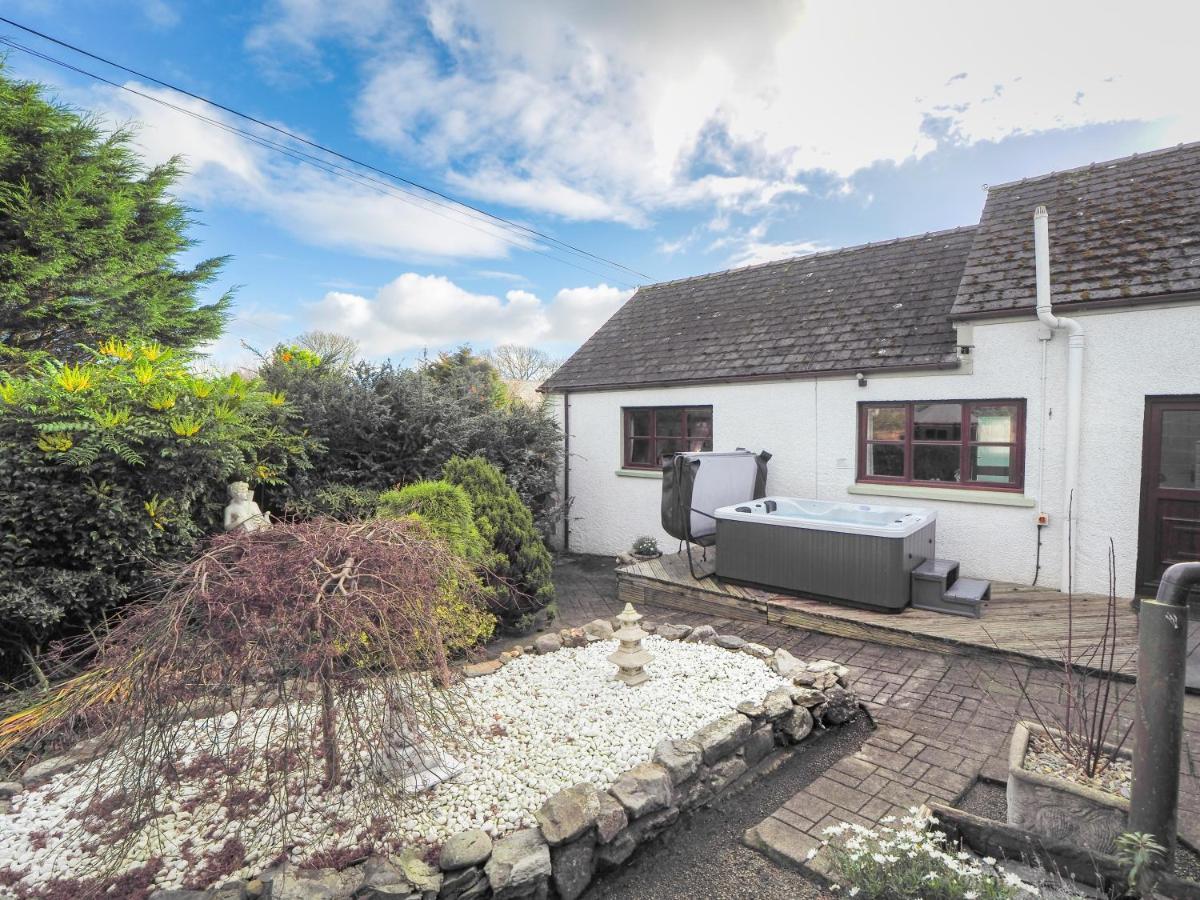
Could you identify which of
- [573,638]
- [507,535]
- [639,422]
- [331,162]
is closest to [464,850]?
[573,638]

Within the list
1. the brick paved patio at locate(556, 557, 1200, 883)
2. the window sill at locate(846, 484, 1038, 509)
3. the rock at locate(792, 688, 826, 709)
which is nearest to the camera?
the brick paved patio at locate(556, 557, 1200, 883)

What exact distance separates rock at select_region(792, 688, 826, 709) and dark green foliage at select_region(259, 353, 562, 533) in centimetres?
517

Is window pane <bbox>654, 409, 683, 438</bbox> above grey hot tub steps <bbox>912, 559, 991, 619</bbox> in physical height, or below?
above

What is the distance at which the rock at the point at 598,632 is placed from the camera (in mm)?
5023

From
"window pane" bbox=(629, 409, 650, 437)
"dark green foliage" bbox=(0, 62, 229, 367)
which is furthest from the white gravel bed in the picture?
"dark green foliage" bbox=(0, 62, 229, 367)

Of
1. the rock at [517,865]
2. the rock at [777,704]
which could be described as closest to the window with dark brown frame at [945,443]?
the rock at [777,704]

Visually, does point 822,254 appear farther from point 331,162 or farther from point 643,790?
point 643,790

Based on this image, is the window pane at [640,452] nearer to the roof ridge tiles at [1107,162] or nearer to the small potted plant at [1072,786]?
the roof ridge tiles at [1107,162]

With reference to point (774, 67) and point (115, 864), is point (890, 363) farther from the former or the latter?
point (115, 864)

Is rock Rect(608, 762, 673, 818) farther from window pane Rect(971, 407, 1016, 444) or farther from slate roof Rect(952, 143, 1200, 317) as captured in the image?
slate roof Rect(952, 143, 1200, 317)

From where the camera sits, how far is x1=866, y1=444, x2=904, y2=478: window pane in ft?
22.9

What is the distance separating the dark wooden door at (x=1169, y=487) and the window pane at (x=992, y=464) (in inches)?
43.0

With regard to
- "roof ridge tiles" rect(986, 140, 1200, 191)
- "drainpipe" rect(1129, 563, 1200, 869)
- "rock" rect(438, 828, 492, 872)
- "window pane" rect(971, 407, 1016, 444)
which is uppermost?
"roof ridge tiles" rect(986, 140, 1200, 191)

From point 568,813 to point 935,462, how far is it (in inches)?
240
